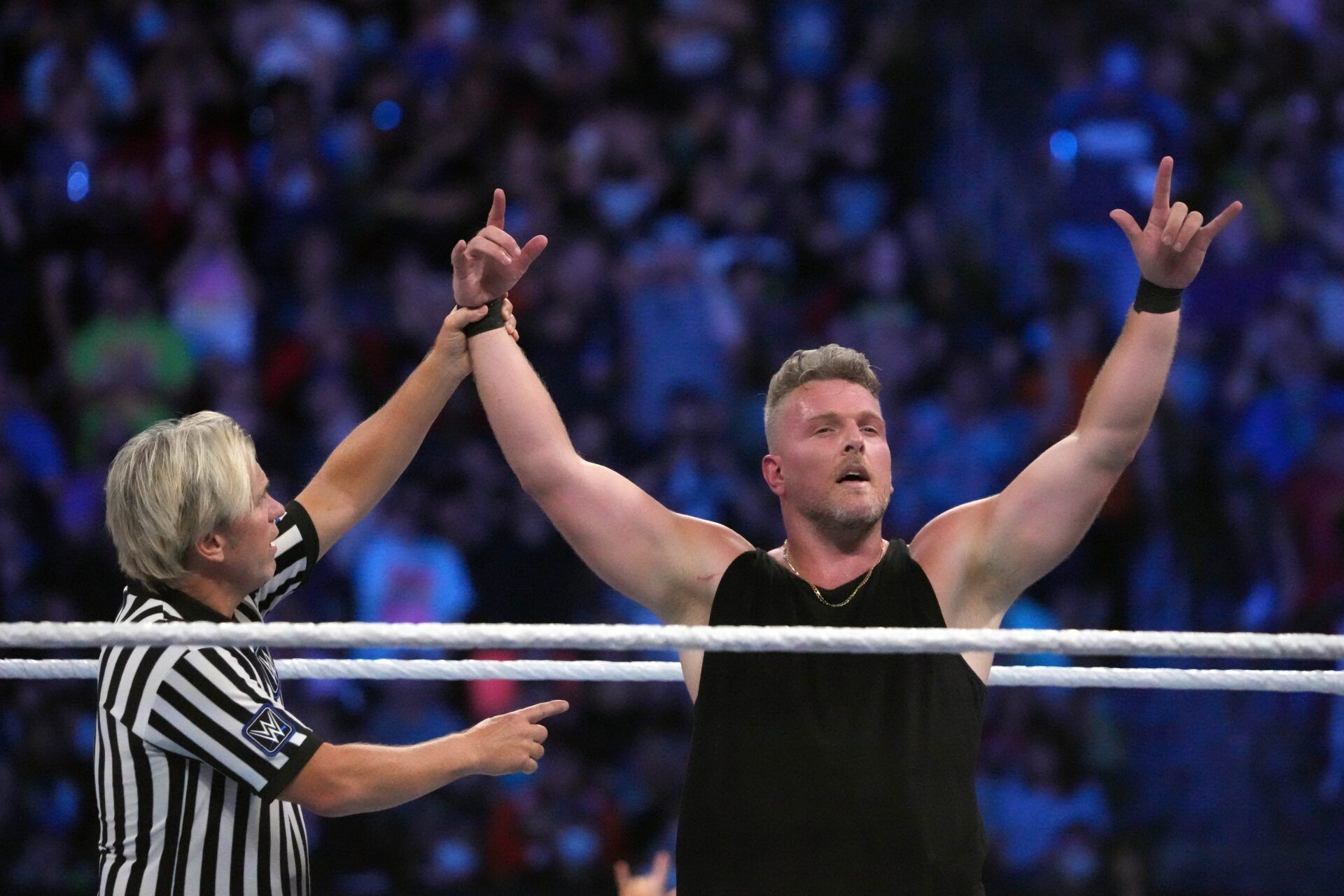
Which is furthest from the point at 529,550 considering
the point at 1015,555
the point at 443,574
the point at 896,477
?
the point at 1015,555

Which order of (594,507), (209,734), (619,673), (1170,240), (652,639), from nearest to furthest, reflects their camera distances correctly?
1. (652,639)
2. (209,734)
3. (1170,240)
4. (594,507)
5. (619,673)

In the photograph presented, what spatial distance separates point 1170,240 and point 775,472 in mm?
725

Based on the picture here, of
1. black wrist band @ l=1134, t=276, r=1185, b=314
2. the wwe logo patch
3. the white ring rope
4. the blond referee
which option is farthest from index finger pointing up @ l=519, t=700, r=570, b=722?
black wrist band @ l=1134, t=276, r=1185, b=314

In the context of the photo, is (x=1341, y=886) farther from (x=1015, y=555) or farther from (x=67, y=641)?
(x=67, y=641)

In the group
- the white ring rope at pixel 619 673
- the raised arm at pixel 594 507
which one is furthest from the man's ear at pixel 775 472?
the white ring rope at pixel 619 673

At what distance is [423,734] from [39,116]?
3.13 m

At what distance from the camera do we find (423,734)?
16.0 ft

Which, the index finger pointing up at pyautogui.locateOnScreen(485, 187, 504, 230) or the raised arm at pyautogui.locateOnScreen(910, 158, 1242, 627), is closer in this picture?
the raised arm at pyautogui.locateOnScreen(910, 158, 1242, 627)

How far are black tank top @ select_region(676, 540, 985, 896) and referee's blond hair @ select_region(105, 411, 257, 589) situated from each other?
77 cm

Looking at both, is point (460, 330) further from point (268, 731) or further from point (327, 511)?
point (268, 731)

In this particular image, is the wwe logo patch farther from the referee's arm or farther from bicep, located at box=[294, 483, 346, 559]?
bicep, located at box=[294, 483, 346, 559]

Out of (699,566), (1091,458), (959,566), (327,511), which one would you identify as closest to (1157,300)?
(1091,458)

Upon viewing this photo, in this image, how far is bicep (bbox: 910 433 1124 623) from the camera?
2.23 metres

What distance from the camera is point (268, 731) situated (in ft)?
6.50
